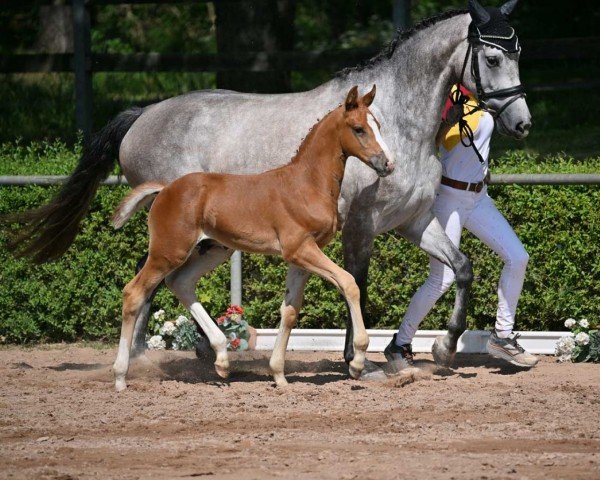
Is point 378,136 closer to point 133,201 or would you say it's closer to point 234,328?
point 133,201

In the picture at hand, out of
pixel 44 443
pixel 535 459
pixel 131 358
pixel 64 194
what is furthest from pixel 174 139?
pixel 535 459

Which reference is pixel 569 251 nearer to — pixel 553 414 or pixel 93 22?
pixel 553 414

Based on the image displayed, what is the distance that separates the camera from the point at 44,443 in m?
5.55

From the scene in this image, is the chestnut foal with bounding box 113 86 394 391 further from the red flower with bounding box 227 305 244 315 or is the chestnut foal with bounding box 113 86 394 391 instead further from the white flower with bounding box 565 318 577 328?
the white flower with bounding box 565 318 577 328

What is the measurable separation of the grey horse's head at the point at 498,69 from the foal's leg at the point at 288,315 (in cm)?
154

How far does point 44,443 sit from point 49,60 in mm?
8044

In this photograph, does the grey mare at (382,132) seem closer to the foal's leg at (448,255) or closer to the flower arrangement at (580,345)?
the foal's leg at (448,255)

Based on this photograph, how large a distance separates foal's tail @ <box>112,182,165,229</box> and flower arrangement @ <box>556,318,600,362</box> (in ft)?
10.1

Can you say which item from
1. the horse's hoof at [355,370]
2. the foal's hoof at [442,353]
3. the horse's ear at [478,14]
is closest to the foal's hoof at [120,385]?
the horse's hoof at [355,370]

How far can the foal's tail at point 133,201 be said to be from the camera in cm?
705

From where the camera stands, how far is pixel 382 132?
23.5 feet

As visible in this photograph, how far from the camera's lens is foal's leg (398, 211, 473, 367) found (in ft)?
24.0

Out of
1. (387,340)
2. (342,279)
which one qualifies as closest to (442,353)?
(387,340)

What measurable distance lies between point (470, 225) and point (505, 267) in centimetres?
37
